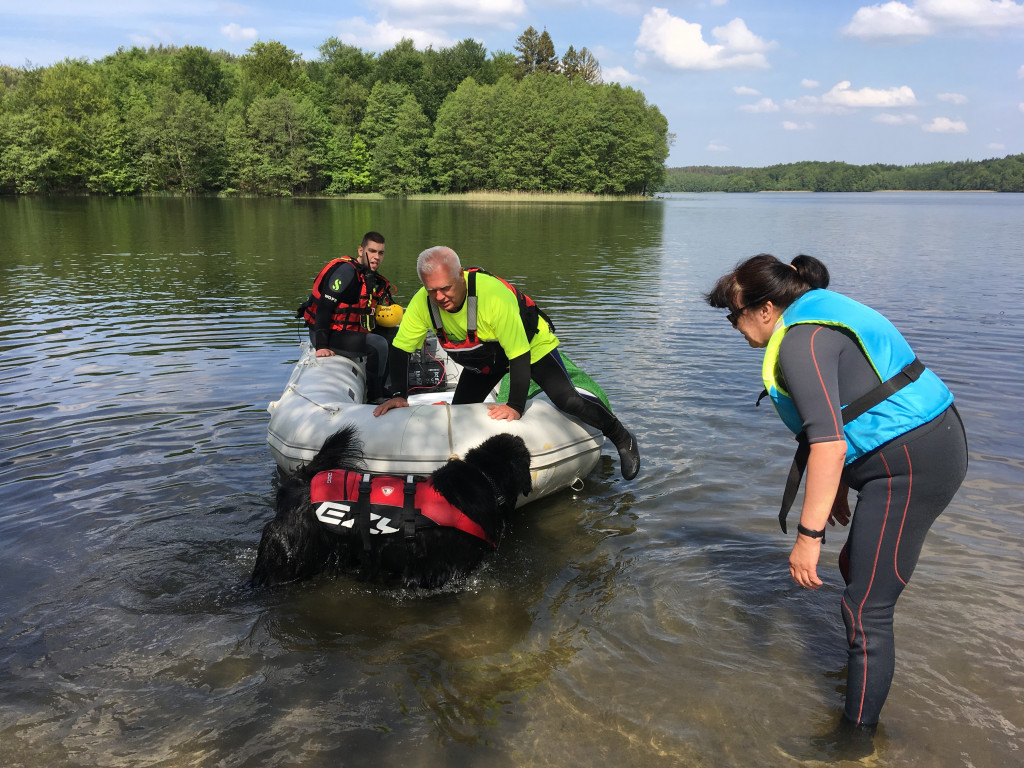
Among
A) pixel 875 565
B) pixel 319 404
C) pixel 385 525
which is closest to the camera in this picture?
pixel 875 565

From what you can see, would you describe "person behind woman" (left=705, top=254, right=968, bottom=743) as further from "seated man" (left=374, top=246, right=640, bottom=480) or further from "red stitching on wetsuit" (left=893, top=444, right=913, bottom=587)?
"seated man" (left=374, top=246, right=640, bottom=480)

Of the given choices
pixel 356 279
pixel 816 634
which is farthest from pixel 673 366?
pixel 816 634

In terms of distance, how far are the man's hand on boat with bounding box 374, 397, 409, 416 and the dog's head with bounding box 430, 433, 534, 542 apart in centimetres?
126

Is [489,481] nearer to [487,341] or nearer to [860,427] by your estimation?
[487,341]

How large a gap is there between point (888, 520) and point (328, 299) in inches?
257

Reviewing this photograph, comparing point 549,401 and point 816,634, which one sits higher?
point 549,401

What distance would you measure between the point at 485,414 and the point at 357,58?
9662cm

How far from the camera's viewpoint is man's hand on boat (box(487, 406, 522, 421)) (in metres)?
5.50

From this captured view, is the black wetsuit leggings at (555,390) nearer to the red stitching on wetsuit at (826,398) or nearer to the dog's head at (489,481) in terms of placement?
the dog's head at (489,481)

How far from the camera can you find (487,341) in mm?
5355

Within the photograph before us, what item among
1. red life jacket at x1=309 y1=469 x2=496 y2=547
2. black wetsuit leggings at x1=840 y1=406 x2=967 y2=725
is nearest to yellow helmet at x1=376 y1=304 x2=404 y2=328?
red life jacket at x1=309 y1=469 x2=496 y2=547

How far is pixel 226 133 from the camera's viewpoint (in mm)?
68125

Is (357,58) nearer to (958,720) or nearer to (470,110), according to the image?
(470,110)

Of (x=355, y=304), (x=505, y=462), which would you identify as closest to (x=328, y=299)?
(x=355, y=304)
